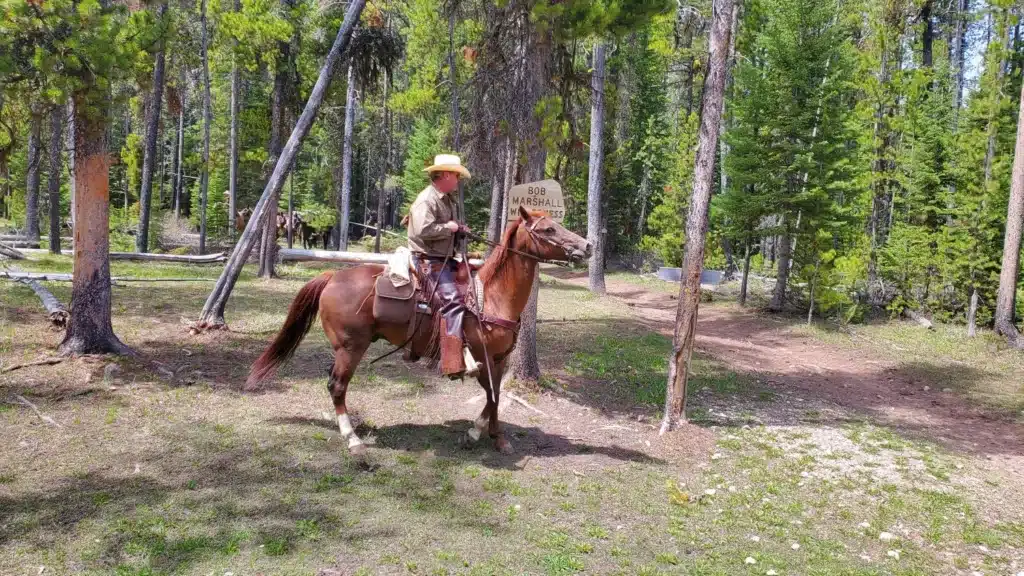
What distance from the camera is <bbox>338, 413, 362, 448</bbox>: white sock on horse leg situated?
6.62 metres

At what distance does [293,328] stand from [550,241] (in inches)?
119

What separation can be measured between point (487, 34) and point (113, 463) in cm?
745

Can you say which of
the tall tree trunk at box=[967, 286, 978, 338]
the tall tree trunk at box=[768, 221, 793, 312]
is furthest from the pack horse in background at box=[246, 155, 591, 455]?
the tall tree trunk at box=[768, 221, 793, 312]

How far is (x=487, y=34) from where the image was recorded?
9797 mm

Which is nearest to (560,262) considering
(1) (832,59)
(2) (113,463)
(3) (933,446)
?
(2) (113,463)

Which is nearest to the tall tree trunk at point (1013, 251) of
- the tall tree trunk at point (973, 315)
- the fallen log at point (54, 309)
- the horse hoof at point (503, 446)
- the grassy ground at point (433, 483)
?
the tall tree trunk at point (973, 315)

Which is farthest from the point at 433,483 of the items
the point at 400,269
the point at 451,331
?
the point at 400,269

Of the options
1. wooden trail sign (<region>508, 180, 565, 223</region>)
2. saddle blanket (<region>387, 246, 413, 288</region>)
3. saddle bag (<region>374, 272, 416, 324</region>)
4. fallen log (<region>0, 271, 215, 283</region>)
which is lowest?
fallen log (<region>0, 271, 215, 283</region>)

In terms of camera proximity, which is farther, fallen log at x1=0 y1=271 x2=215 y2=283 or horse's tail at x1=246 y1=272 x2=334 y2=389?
fallen log at x1=0 y1=271 x2=215 y2=283

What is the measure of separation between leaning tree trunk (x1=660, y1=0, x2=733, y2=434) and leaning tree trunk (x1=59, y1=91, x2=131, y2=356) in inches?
294

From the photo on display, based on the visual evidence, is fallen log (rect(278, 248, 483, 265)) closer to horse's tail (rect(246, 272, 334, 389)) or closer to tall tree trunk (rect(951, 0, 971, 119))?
horse's tail (rect(246, 272, 334, 389))

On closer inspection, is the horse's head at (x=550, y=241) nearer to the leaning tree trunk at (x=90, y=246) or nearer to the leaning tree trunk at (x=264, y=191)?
the leaning tree trunk at (x=90, y=246)

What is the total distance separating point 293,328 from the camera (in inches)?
283

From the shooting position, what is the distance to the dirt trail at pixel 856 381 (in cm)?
938
